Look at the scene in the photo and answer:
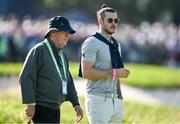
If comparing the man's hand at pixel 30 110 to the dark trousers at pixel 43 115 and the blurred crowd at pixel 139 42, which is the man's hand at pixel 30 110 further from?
the blurred crowd at pixel 139 42

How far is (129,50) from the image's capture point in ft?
125

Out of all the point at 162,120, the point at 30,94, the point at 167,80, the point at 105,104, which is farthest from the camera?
the point at 167,80

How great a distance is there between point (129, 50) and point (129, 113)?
2224cm

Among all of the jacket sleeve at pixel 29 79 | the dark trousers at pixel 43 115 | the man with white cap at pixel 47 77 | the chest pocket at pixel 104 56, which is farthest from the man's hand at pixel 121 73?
the jacket sleeve at pixel 29 79

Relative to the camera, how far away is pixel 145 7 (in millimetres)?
71812

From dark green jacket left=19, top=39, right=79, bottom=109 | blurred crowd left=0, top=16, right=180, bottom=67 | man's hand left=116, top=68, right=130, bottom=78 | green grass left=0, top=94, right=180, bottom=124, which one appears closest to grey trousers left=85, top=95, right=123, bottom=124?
man's hand left=116, top=68, right=130, bottom=78

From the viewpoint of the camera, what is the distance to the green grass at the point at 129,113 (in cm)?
1304

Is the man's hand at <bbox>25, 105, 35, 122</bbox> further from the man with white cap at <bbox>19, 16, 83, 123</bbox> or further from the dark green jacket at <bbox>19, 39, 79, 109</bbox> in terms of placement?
the dark green jacket at <bbox>19, 39, 79, 109</bbox>

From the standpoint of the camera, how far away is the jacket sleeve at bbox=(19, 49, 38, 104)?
8742 mm

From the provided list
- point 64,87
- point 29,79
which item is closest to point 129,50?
point 64,87

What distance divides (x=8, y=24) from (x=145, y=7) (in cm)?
3753

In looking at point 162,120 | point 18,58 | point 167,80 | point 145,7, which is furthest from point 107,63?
point 145,7

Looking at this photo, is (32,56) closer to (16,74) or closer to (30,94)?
(30,94)

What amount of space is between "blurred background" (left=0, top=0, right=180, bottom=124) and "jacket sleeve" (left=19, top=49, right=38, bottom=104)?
3.50 m
